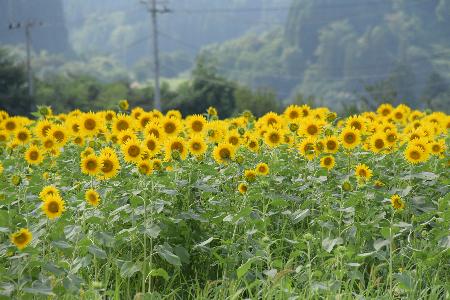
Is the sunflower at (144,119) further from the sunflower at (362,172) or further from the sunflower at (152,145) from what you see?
the sunflower at (362,172)

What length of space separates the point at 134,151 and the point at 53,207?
0.81 metres

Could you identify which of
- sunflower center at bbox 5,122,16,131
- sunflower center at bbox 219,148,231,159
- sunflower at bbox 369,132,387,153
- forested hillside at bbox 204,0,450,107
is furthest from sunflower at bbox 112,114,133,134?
forested hillside at bbox 204,0,450,107

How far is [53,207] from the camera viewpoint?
3828 millimetres

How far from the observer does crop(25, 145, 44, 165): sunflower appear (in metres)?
5.73

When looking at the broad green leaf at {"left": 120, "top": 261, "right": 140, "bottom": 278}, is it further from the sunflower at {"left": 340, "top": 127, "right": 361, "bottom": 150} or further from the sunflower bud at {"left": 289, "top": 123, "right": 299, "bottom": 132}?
the sunflower bud at {"left": 289, "top": 123, "right": 299, "bottom": 132}

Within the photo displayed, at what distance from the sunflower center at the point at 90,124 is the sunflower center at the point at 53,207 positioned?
198cm

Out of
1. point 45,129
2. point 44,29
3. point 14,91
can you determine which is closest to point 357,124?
point 45,129

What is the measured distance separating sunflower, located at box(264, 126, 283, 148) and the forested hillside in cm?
9996

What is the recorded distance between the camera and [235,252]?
454 cm

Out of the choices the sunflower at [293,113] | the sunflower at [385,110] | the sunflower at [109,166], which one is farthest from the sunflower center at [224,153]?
the sunflower at [385,110]

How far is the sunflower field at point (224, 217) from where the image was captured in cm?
401

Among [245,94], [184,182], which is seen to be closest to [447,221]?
[184,182]

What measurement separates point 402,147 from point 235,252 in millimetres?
1680

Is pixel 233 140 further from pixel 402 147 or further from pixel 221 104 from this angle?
pixel 221 104
